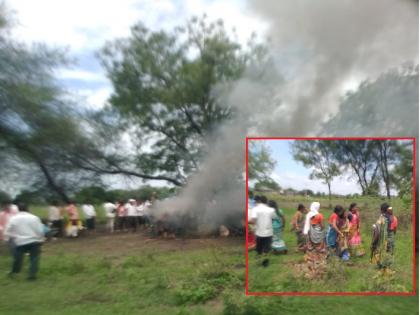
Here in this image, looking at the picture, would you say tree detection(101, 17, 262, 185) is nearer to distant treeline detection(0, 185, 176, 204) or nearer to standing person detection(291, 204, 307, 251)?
distant treeline detection(0, 185, 176, 204)

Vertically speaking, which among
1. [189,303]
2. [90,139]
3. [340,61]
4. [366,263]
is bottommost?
[189,303]

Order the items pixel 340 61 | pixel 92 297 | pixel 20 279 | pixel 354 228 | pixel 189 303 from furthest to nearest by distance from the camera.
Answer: pixel 340 61 < pixel 20 279 < pixel 92 297 < pixel 189 303 < pixel 354 228

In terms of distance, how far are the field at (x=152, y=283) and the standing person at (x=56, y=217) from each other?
0.15 m

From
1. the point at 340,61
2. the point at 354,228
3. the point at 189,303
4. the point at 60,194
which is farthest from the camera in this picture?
the point at 60,194

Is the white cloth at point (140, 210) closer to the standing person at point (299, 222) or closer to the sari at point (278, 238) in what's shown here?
the sari at point (278, 238)

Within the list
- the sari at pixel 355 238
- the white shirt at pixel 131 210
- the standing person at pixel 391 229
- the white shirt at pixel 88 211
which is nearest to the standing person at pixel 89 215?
the white shirt at pixel 88 211

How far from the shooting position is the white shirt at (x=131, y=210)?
8031mm

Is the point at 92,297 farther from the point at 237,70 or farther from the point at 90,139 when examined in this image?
the point at 237,70

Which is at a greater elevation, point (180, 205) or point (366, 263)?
point (180, 205)

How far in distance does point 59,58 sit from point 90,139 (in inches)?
57.5

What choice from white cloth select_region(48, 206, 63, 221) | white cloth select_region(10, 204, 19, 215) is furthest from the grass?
white cloth select_region(10, 204, 19, 215)

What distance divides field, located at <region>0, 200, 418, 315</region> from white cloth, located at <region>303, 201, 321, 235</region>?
227 mm

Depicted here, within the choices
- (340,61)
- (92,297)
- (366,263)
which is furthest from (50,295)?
(340,61)

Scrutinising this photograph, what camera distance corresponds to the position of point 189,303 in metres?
5.39
